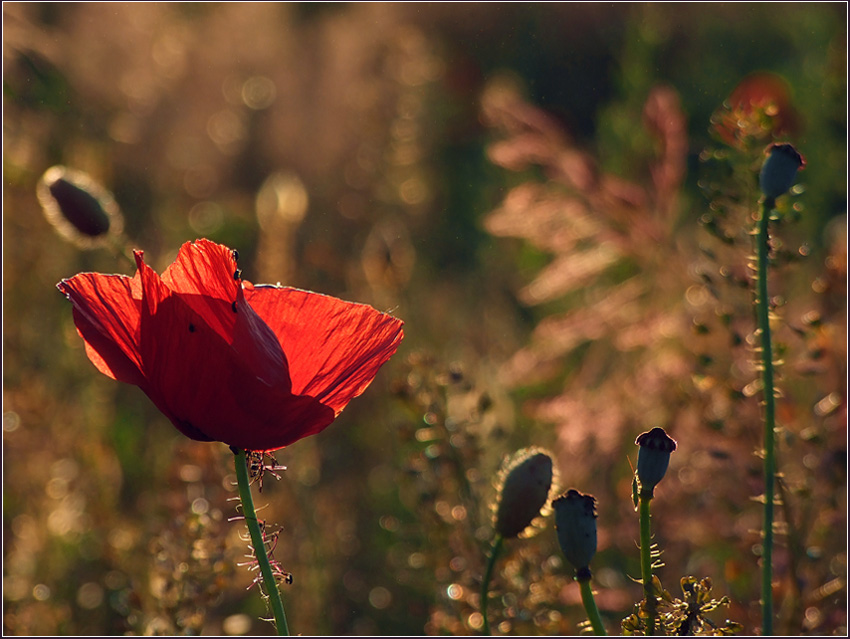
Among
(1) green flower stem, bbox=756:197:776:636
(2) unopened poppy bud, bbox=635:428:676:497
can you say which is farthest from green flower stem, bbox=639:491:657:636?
(1) green flower stem, bbox=756:197:776:636

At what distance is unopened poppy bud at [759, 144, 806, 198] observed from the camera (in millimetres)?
504

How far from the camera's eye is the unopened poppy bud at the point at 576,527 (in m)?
0.45

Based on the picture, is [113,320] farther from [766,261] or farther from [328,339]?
[766,261]

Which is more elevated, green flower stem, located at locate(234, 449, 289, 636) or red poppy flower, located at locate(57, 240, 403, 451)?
red poppy flower, located at locate(57, 240, 403, 451)

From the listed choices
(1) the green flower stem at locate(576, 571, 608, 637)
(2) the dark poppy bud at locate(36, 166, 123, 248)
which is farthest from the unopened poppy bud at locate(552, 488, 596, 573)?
(2) the dark poppy bud at locate(36, 166, 123, 248)

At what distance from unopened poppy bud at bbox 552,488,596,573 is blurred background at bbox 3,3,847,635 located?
14 centimetres

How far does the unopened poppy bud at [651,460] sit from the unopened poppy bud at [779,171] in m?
0.17

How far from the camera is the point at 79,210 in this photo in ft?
2.24

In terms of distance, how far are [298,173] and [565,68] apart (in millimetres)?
1674

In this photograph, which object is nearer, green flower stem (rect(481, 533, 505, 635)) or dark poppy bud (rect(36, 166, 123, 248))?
green flower stem (rect(481, 533, 505, 635))

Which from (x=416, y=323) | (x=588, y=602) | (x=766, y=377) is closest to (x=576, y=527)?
(x=588, y=602)

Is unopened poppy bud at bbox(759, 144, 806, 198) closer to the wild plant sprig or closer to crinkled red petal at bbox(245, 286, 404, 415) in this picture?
the wild plant sprig

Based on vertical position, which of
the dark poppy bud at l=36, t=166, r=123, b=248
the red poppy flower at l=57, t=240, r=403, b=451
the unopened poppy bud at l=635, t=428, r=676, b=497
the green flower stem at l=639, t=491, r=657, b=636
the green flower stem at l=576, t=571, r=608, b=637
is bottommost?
the green flower stem at l=576, t=571, r=608, b=637

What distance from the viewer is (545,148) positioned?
3.09 ft
